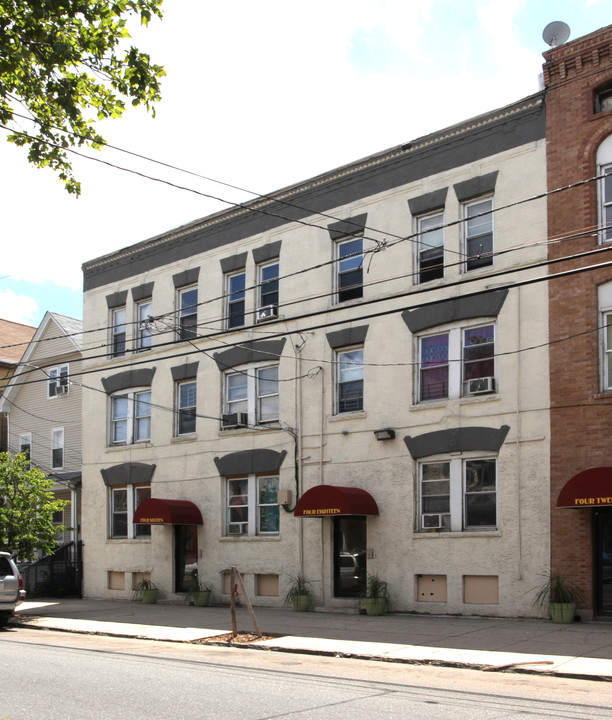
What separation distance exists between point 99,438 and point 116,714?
19.6m

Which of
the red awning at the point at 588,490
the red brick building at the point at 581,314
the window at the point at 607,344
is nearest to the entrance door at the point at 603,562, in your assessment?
the red brick building at the point at 581,314

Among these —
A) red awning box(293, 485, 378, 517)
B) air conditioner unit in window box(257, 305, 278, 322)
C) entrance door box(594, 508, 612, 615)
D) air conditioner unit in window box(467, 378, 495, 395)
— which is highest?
air conditioner unit in window box(257, 305, 278, 322)

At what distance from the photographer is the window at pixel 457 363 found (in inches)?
756

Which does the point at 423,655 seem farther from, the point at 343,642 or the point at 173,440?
the point at 173,440

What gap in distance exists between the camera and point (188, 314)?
85.4ft

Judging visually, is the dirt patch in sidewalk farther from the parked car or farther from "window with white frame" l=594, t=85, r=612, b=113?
"window with white frame" l=594, t=85, r=612, b=113

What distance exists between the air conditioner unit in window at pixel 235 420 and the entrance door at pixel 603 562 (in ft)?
32.2

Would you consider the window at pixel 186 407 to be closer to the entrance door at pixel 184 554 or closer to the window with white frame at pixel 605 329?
the entrance door at pixel 184 554

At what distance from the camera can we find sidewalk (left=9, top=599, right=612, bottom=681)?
1310 centimetres

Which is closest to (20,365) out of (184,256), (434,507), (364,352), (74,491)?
(74,491)

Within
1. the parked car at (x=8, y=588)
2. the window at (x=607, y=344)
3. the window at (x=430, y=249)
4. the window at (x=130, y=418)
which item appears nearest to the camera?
the window at (x=607, y=344)

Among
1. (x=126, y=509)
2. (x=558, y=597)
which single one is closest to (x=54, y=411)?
(x=126, y=509)

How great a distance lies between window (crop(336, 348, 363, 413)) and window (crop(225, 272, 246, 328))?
150 inches

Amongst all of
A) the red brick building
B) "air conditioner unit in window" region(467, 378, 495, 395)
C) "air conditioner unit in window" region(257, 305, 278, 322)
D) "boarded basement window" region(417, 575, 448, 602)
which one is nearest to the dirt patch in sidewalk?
A: "boarded basement window" region(417, 575, 448, 602)
